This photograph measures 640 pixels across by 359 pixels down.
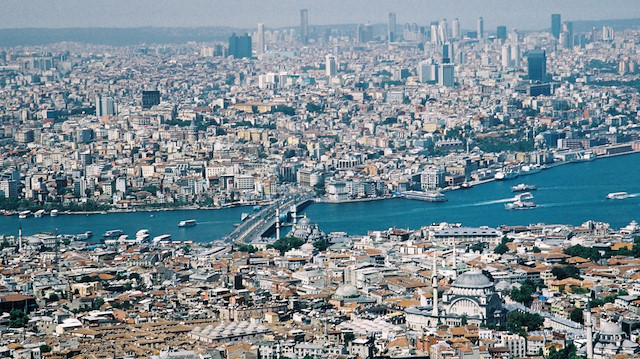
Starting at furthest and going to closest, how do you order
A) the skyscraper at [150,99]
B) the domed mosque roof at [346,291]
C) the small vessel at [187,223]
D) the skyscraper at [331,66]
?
1. the skyscraper at [331,66]
2. the skyscraper at [150,99]
3. the small vessel at [187,223]
4. the domed mosque roof at [346,291]

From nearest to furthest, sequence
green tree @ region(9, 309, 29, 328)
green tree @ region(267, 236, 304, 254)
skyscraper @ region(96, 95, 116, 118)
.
Result: green tree @ region(9, 309, 29, 328) → green tree @ region(267, 236, 304, 254) → skyscraper @ region(96, 95, 116, 118)

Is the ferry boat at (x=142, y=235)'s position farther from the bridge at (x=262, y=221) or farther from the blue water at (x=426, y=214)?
the bridge at (x=262, y=221)

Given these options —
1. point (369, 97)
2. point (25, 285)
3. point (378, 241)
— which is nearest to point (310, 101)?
point (369, 97)

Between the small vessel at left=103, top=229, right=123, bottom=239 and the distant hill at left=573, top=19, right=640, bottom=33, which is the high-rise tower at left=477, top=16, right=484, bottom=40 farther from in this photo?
the small vessel at left=103, top=229, right=123, bottom=239

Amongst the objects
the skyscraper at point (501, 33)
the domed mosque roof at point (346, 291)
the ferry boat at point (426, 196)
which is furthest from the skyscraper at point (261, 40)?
the domed mosque roof at point (346, 291)

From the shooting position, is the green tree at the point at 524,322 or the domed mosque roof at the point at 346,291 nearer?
the green tree at the point at 524,322

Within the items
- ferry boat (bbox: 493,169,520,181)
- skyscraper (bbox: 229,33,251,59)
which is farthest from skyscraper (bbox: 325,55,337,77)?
ferry boat (bbox: 493,169,520,181)
